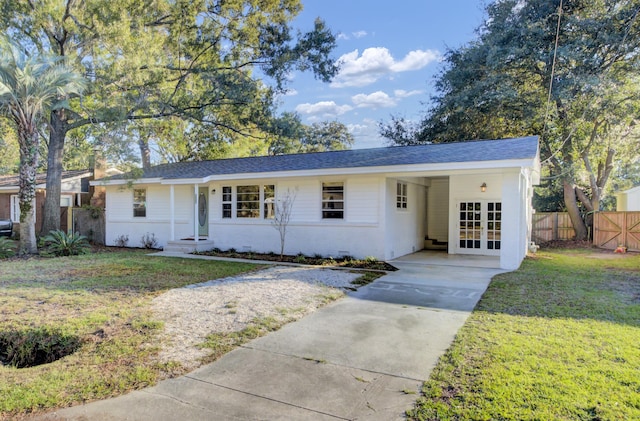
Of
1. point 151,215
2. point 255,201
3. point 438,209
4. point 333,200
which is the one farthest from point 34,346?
point 438,209

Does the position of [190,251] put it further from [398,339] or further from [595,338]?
[595,338]

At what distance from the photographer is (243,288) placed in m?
7.69

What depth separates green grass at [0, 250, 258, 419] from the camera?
352 centimetres

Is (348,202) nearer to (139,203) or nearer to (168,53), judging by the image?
(139,203)

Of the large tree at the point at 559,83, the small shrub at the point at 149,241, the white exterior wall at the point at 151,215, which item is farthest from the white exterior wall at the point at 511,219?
the small shrub at the point at 149,241

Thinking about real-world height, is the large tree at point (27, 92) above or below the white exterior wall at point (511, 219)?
above

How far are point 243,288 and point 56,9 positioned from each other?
12850mm

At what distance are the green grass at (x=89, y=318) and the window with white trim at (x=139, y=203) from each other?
4.75 meters

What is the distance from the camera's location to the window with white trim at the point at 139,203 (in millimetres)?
15742

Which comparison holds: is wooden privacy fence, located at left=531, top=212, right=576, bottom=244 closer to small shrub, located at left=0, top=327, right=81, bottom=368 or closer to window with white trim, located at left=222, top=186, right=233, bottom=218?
window with white trim, located at left=222, top=186, right=233, bottom=218

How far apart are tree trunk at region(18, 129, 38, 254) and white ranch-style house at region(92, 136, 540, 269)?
2.96 metres

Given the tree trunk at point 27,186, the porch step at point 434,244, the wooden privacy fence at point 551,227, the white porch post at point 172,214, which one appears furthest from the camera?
the wooden privacy fence at point 551,227

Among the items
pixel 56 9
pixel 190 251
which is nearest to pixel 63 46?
pixel 56 9

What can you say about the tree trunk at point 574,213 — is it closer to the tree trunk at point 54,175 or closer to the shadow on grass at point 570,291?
the shadow on grass at point 570,291
